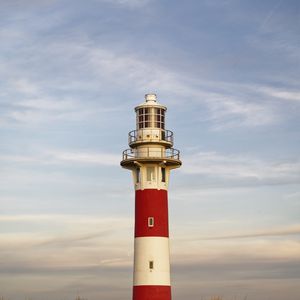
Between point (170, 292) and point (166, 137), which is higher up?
point (166, 137)

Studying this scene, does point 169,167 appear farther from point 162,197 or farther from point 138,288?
point 138,288

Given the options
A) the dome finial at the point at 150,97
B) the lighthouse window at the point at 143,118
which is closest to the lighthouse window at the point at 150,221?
the lighthouse window at the point at 143,118

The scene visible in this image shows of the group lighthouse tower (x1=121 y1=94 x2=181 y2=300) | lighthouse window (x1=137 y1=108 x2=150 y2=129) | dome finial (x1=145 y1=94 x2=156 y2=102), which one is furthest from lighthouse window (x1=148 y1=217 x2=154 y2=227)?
dome finial (x1=145 y1=94 x2=156 y2=102)

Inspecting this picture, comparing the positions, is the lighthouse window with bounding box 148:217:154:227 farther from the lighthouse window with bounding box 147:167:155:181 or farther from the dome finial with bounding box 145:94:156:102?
the dome finial with bounding box 145:94:156:102

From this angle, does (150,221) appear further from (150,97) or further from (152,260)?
(150,97)

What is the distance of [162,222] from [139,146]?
4771 mm

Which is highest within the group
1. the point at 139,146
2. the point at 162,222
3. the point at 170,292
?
the point at 139,146

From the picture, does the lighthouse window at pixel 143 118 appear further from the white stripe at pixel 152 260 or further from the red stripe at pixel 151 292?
the red stripe at pixel 151 292

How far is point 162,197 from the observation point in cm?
6138

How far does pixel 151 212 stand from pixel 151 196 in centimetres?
101

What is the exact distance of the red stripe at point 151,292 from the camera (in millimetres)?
59750

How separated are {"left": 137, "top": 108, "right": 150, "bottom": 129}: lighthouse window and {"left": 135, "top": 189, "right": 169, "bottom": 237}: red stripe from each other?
156 inches

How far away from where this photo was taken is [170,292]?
60562 millimetres

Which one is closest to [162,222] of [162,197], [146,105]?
[162,197]
